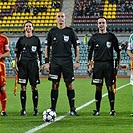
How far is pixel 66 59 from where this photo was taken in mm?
10375

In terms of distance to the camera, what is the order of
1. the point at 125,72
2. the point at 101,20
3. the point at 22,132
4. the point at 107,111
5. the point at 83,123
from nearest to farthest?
the point at 22,132
the point at 83,123
the point at 101,20
the point at 107,111
the point at 125,72

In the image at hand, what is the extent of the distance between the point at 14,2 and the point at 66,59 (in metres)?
33.9

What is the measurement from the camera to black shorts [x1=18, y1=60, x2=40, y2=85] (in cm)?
1073

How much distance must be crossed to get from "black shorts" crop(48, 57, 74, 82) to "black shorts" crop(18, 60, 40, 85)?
0.52 meters

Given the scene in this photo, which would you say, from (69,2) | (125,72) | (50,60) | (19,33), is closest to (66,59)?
(50,60)

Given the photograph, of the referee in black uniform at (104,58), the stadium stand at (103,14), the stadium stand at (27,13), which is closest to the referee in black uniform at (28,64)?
the referee in black uniform at (104,58)

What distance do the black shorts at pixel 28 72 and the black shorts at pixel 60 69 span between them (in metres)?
0.52

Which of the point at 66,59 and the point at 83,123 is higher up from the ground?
the point at 66,59

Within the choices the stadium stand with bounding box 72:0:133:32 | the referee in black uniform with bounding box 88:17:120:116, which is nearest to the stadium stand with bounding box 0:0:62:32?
the stadium stand with bounding box 72:0:133:32

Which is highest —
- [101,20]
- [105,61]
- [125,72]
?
[101,20]

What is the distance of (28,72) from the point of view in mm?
10805

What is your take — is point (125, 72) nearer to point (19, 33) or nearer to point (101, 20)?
point (19, 33)

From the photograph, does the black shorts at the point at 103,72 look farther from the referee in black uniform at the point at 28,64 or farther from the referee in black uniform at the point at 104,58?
the referee in black uniform at the point at 28,64

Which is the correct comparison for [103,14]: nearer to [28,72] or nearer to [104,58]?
[28,72]
